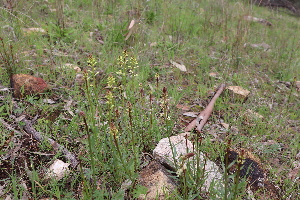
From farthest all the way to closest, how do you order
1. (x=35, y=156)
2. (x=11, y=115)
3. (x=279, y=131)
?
(x=279, y=131)
(x=11, y=115)
(x=35, y=156)

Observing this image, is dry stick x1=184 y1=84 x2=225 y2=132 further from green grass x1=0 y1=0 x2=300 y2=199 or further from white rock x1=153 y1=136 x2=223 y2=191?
white rock x1=153 y1=136 x2=223 y2=191

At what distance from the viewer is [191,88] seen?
10.8 feet

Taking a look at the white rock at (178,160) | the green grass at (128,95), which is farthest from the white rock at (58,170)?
the white rock at (178,160)

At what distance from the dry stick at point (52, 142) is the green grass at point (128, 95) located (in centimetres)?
7

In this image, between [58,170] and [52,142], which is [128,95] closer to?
[52,142]

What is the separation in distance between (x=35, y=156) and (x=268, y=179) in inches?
79.6

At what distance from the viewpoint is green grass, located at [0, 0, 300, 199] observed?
172 centimetres

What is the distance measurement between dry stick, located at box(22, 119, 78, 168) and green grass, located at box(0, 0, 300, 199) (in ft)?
0.24

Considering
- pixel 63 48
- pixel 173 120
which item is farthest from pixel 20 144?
pixel 63 48

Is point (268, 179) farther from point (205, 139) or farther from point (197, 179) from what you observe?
point (197, 179)

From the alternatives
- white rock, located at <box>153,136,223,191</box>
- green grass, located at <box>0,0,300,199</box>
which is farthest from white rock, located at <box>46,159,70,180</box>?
white rock, located at <box>153,136,223,191</box>

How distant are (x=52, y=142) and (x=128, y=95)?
3.25 feet

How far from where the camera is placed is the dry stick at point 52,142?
1919 millimetres

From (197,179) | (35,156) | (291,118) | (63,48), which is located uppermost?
(63,48)
